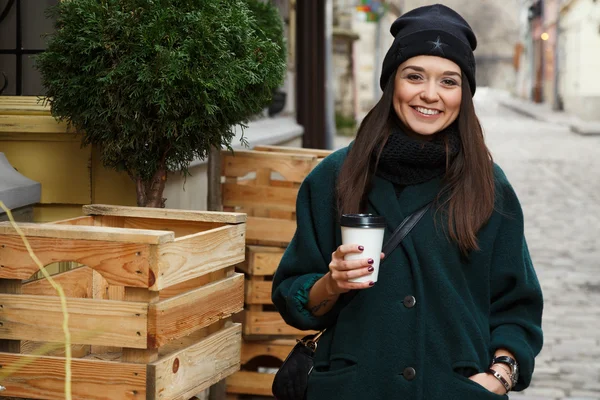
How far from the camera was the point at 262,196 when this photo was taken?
4945 mm

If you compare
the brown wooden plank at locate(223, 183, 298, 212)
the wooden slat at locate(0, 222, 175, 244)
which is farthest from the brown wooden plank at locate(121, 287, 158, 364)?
the brown wooden plank at locate(223, 183, 298, 212)

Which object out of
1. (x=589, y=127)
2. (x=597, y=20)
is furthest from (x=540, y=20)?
(x=589, y=127)

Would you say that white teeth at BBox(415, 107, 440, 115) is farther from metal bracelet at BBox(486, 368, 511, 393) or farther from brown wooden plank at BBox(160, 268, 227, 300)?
brown wooden plank at BBox(160, 268, 227, 300)

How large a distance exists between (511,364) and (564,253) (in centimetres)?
762

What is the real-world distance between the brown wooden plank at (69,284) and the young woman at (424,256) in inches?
47.1

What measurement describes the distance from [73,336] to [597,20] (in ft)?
113

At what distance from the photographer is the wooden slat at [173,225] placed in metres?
3.62

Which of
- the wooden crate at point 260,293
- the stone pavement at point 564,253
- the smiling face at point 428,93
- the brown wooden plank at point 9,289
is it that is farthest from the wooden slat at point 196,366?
the stone pavement at point 564,253

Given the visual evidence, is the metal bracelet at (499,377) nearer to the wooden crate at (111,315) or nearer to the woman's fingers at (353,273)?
the woman's fingers at (353,273)

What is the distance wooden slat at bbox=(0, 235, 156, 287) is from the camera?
2.85 meters

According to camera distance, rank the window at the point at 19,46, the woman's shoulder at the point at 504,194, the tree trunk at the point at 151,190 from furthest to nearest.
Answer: the window at the point at 19,46 → the tree trunk at the point at 151,190 → the woman's shoulder at the point at 504,194

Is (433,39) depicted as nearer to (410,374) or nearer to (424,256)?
(424,256)

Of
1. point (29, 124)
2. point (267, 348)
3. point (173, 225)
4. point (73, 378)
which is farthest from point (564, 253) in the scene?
point (73, 378)

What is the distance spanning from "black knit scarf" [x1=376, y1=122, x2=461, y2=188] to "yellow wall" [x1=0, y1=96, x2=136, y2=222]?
1903mm
